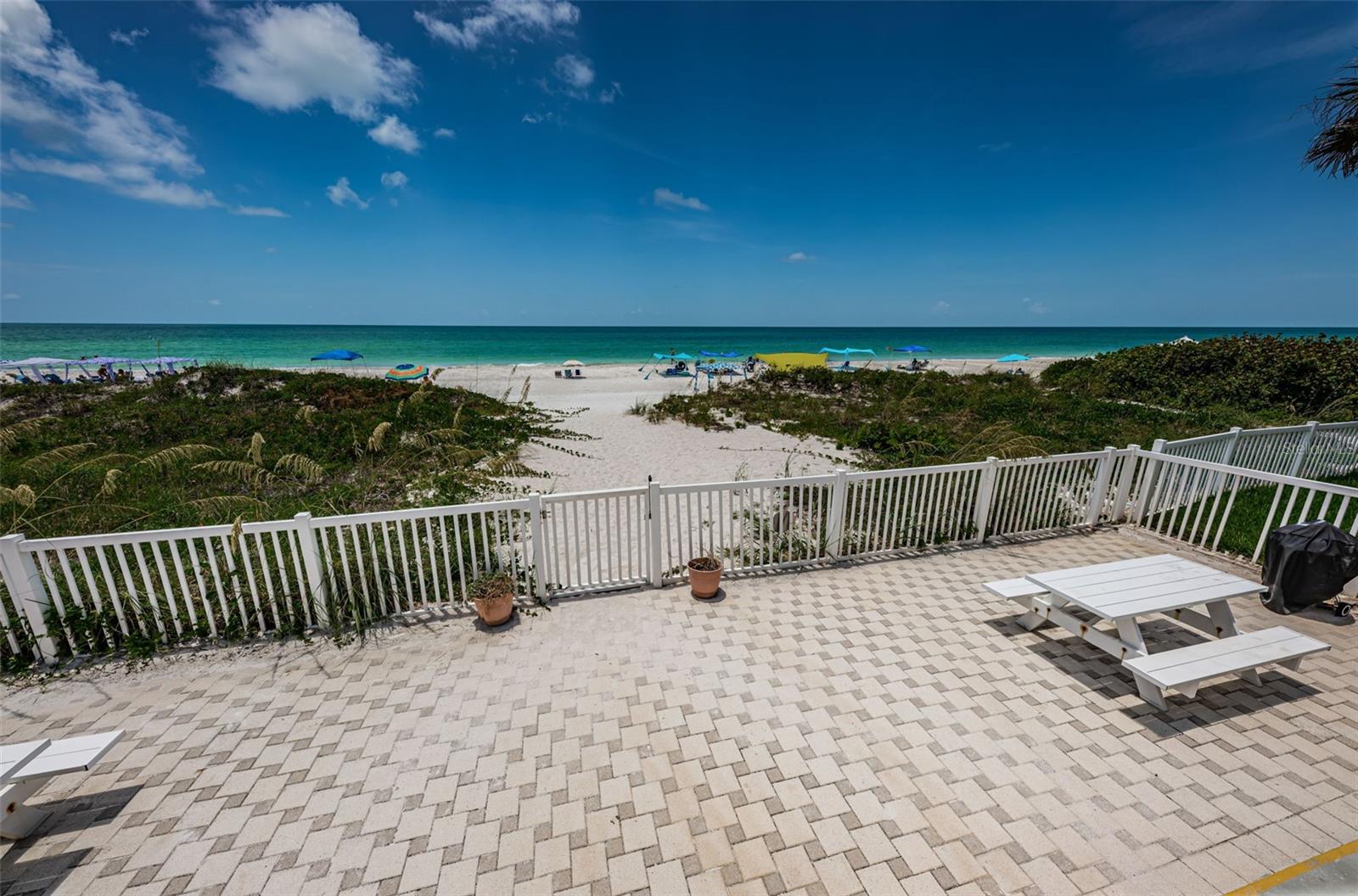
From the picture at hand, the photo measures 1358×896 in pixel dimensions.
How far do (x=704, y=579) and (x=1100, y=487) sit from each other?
563 cm

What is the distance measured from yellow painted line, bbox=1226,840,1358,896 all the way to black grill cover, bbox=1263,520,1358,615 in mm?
2820

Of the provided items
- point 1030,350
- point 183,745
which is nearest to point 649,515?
point 183,745

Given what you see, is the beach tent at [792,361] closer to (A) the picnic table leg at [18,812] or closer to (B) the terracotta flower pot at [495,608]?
(B) the terracotta flower pot at [495,608]

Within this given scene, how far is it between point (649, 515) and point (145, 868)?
3855 mm

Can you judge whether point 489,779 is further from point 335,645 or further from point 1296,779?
point 1296,779

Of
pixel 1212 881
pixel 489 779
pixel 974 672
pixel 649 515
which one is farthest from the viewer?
pixel 649 515

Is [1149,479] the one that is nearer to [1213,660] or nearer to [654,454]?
[1213,660]

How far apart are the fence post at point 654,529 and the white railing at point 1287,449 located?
7.21 metres

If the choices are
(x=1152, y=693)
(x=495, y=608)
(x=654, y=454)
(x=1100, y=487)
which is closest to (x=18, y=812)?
(x=495, y=608)

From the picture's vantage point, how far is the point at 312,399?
48.4ft

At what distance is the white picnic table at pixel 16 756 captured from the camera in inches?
98.8

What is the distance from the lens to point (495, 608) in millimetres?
4688

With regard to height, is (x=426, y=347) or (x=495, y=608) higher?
(x=495, y=608)

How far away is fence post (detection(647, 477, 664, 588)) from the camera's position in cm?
513
